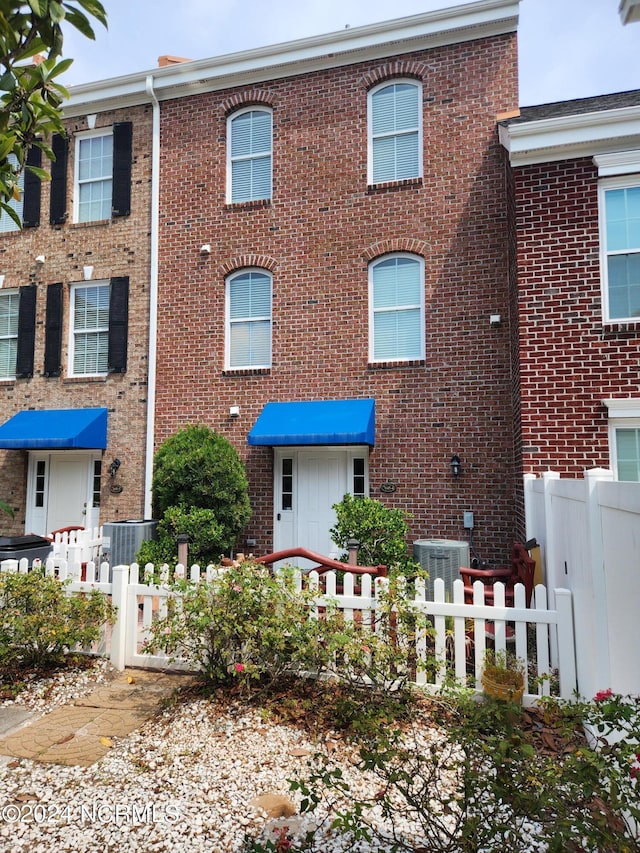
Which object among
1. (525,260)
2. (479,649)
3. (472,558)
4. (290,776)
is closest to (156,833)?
(290,776)

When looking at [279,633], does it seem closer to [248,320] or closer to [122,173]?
[248,320]

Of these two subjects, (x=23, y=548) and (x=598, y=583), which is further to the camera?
(x=23, y=548)

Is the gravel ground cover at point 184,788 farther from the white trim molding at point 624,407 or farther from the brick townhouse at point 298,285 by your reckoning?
the brick townhouse at point 298,285

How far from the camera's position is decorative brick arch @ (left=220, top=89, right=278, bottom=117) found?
36.2ft

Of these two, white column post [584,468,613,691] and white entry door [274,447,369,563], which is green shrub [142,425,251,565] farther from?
white column post [584,468,613,691]

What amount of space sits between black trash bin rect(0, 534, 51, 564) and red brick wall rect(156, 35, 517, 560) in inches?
133

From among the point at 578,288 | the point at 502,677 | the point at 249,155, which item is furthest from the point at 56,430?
the point at 578,288

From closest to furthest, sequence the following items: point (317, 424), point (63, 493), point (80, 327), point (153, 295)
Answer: point (317, 424) → point (153, 295) → point (63, 493) → point (80, 327)

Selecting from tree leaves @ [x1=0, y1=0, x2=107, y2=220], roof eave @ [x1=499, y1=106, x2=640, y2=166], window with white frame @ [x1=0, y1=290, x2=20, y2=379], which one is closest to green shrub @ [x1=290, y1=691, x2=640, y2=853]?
tree leaves @ [x1=0, y1=0, x2=107, y2=220]

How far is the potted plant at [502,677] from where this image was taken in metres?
4.46

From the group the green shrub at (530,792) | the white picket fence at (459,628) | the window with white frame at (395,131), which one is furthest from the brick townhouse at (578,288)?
the green shrub at (530,792)

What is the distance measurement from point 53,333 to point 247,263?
15.2 feet

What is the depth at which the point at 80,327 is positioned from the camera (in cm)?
1212

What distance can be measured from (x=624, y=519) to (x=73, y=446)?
9.68 metres
